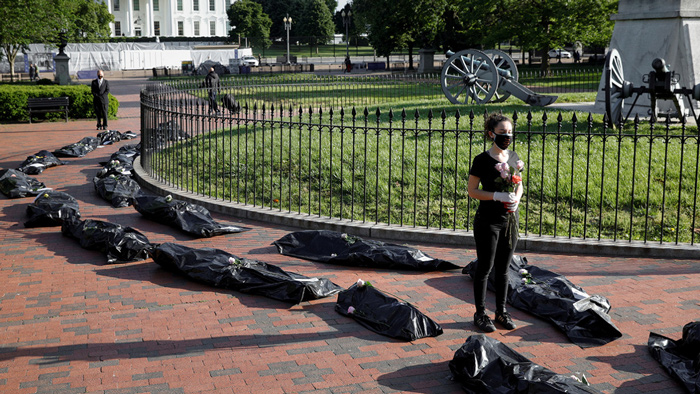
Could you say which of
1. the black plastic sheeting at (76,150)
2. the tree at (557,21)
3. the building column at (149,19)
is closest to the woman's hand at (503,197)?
the black plastic sheeting at (76,150)

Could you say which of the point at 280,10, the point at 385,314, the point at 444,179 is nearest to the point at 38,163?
the point at 444,179

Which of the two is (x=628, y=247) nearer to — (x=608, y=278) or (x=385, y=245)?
(x=608, y=278)

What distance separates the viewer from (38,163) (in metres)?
13.0

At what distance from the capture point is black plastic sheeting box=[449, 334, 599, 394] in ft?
13.5

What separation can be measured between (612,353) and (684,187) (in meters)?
5.64

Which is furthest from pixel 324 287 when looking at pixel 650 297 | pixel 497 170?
pixel 650 297

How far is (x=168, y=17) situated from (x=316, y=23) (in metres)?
24.6

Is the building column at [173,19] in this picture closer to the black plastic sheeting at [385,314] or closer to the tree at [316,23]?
the tree at [316,23]

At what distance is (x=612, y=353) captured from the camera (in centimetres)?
522

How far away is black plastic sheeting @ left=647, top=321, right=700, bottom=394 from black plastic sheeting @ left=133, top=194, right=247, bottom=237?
502 cm

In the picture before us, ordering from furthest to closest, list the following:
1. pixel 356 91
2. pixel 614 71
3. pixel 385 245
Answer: pixel 356 91, pixel 614 71, pixel 385 245

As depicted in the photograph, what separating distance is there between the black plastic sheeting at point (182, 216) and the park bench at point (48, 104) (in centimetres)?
1322

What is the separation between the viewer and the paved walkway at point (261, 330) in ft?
15.8

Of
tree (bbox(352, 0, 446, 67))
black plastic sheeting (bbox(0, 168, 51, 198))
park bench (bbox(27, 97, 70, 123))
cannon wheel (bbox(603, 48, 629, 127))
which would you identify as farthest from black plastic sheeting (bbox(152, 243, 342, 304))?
tree (bbox(352, 0, 446, 67))
